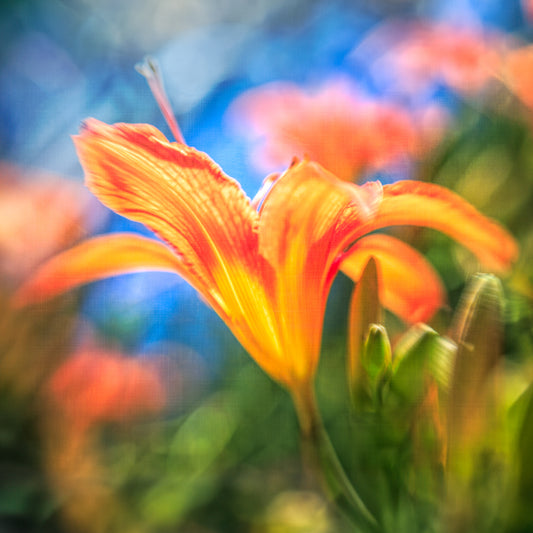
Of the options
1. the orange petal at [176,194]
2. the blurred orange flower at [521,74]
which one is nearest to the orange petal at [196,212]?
the orange petal at [176,194]

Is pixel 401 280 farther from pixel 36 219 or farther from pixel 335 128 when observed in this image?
pixel 36 219

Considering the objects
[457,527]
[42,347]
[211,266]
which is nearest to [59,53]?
[42,347]

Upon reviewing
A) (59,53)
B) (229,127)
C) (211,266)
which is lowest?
(211,266)

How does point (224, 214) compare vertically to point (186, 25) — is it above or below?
below

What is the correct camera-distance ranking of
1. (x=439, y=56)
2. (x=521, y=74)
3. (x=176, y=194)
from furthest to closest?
1. (x=439, y=56)
2. (x=521, y=74)
3. (x=176, y=194)

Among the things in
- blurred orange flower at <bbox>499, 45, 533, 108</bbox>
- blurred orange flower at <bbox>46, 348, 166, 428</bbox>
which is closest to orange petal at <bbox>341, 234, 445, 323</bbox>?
blurred orange flower at <bbox>499, 45, 533, 108</bbox>

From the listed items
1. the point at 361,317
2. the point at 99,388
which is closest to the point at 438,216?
the point at 361,317

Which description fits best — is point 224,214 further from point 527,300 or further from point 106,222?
point 106,222

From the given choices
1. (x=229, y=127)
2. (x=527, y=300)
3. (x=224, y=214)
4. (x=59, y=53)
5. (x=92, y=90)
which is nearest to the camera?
(x=224, y=214)
